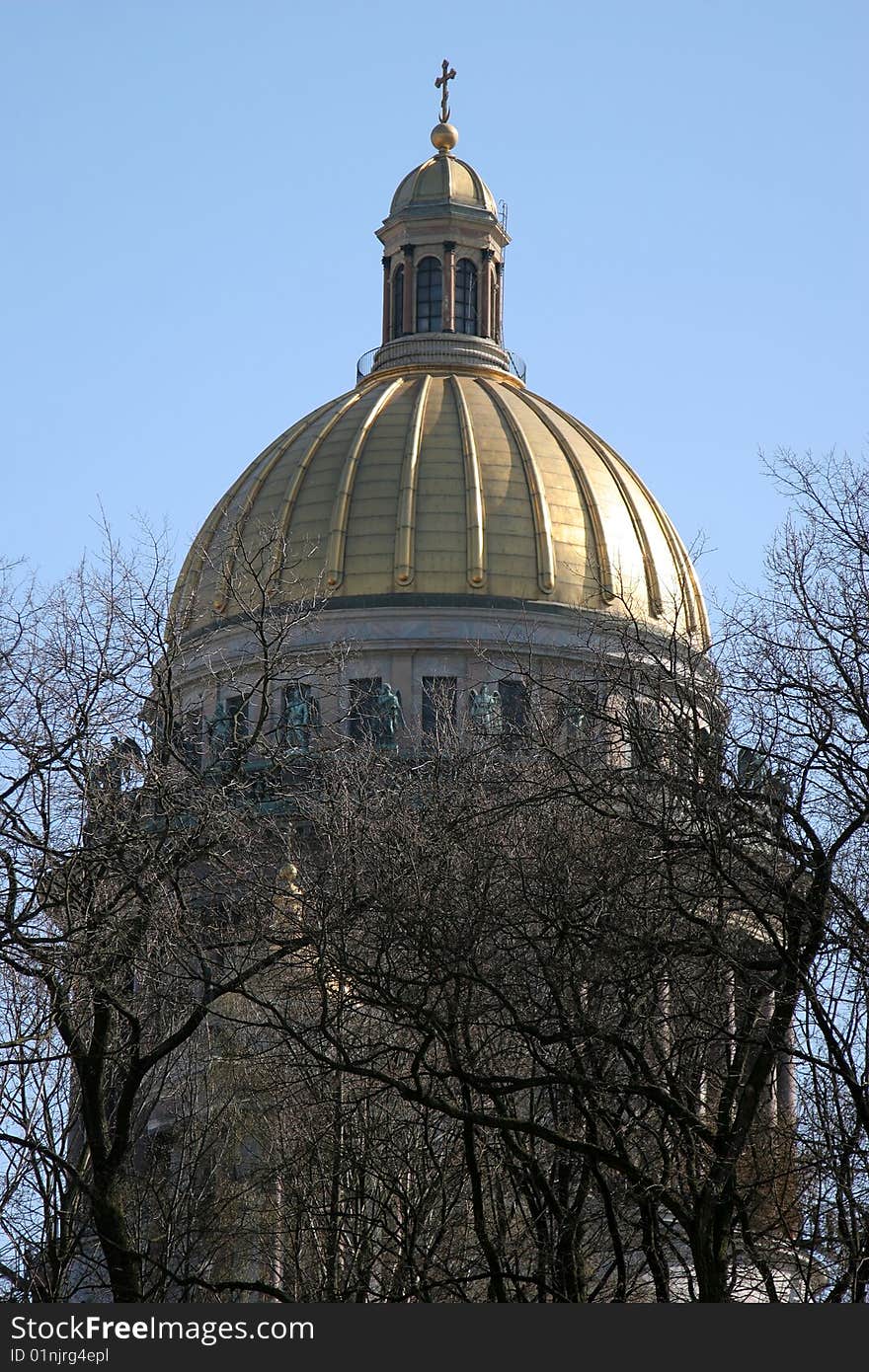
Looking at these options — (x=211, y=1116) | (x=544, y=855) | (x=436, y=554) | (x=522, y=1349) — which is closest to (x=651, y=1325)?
(x=522, y=1349)

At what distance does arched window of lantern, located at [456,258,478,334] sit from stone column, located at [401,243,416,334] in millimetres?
1328

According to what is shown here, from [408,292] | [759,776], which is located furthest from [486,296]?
[759,776]

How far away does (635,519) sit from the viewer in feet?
243

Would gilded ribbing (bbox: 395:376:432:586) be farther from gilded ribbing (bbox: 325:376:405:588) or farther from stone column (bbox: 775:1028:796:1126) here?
stone column (bbox: 775:1028:796:1126)

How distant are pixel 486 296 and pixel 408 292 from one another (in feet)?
7.43

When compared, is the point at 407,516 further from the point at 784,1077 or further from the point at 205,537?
the point at 784,1077

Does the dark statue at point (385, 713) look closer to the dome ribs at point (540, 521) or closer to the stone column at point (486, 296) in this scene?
the dome ribs at point (540, 521)

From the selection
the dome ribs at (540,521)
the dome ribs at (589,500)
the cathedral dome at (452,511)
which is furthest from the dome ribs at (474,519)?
the dome ribs at (589,500)

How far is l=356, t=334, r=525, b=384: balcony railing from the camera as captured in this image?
8112cm

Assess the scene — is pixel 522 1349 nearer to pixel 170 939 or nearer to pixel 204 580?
pixel 170 939

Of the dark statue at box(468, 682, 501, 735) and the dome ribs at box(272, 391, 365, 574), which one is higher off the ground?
the dome ribs at box(272, 391, 365, 574)

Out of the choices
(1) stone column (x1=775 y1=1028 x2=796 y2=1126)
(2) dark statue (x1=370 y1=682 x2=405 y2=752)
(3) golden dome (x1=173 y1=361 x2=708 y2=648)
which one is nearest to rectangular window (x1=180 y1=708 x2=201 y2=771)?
(1) stone column (x1=775 y1=1028 x2=796 y2=1126)

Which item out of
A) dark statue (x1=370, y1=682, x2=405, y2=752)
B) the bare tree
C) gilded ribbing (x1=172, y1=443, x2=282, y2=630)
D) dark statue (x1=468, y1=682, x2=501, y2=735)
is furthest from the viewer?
gilded ribbing (x1=172, y1=443, x2=282, y2=630)

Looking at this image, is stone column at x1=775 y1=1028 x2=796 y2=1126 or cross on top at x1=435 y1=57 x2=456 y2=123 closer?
stone column at x1=775 y1=1028 x2=796 y2=1126
